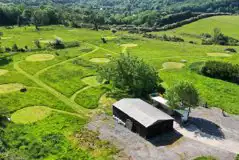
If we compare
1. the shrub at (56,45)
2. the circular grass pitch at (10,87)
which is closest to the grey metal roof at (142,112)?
the circular grass pitch at (10,87)

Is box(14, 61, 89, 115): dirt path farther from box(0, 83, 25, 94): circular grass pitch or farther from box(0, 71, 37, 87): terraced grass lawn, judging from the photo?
box(0, 83, 25, 94): circular grass pitch

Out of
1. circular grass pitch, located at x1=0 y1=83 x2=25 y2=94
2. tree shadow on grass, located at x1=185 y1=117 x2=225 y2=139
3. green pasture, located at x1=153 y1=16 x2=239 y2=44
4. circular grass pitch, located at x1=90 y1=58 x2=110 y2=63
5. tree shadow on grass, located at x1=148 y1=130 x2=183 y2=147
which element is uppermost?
circular grass pitch, located at x1=0 y1=83 x2=25 y2=94

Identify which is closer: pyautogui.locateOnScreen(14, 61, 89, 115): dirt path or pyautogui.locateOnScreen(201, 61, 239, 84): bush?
pyautogui.locateOnScreen(14, 61, 89, 115): dirt path

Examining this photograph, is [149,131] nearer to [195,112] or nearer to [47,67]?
[195,112]

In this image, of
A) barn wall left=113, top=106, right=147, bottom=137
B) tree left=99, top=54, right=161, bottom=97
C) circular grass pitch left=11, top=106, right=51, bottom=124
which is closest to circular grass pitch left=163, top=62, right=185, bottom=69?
tree left=99, top=54, right=161, bottom=97

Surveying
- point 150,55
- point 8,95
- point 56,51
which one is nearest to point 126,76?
point 8,95

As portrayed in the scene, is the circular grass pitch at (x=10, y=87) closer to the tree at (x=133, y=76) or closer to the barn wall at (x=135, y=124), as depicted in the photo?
the tree at (x=133, y=76)
